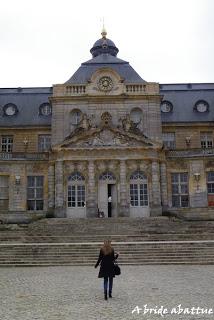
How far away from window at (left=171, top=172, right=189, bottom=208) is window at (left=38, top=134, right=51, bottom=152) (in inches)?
454

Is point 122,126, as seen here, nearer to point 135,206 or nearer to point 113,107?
point 113,107

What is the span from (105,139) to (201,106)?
38.3 feet

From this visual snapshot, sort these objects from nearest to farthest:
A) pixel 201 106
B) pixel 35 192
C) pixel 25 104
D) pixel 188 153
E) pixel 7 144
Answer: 1. pixel 35 192
2. pixel 188 153
3. pixel 7 144
4. pixel 201 106
5. pixel 25 104

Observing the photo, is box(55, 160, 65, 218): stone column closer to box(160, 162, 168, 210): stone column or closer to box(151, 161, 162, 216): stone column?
box(151, 161, 162, 216): stone column

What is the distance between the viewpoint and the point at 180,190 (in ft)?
120

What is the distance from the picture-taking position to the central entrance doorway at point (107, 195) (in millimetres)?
34750

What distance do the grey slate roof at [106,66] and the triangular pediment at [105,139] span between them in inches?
214

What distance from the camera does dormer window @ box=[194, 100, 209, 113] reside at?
41.6 metres

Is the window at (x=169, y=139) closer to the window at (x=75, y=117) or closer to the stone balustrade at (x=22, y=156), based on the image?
the window at (x=75, y=117)

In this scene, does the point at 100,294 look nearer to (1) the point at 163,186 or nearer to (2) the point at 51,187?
(1) the point at 163,186

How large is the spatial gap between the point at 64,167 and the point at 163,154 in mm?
7927

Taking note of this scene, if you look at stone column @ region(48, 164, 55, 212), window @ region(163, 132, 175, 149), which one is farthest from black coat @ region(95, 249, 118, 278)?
window @ region(163, 132, 175, 149)

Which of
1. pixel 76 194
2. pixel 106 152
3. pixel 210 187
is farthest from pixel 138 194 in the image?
pixel 210 187

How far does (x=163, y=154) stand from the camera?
3569cm
